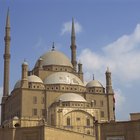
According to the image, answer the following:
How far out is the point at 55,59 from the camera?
59.2 metres

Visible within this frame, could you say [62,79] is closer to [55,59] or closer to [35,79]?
[35,79]

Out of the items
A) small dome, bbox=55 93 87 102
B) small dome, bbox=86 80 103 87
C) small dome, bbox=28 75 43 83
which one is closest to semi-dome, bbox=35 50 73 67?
small dome, bbox=86 80 103 87

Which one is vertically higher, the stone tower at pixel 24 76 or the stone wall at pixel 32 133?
the stone tower at pixel 24 76

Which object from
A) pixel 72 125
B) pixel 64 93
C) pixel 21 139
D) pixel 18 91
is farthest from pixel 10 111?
pixel 21 139

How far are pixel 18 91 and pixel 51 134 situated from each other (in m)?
19.3

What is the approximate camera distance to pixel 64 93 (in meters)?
53.1

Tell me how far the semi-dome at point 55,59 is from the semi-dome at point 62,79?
11.8 feet

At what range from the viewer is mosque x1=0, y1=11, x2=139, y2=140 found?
47625 millimetres

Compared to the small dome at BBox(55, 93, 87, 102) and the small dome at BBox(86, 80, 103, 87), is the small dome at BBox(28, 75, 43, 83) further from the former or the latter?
the small dome at BBox(86, 80, 103, 87)

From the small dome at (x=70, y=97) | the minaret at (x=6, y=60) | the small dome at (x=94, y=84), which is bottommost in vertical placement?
the small dome at (x=70, y=97)

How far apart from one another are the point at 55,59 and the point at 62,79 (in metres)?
5.61

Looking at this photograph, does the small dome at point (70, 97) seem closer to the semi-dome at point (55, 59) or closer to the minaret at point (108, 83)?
the minaret at point (108, 83)

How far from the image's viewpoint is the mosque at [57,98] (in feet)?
156

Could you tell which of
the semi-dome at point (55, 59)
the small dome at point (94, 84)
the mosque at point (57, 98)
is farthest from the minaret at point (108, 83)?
the semi-dome at point (55, 59)
